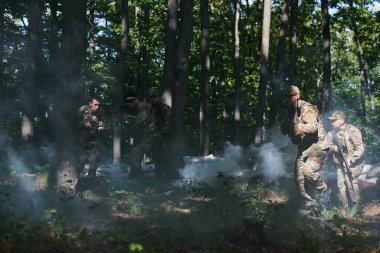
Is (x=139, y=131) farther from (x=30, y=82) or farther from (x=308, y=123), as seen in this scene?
(x=30, y=82)

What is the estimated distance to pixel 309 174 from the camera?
9.19 meters

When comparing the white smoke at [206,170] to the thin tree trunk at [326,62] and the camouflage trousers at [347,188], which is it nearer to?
the camouflage trousers at [347,188]

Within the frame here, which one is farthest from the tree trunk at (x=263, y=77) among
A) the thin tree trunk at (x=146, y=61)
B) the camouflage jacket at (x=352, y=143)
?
the thin tree trunk at (x=146, y=61)

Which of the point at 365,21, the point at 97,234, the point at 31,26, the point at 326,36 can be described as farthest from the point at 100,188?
the point at 365,21

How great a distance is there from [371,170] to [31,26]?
12172mm

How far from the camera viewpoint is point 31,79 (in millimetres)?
16734

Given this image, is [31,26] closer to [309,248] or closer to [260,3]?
[309,248]

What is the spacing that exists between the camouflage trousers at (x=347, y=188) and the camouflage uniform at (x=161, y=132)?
3.91 m

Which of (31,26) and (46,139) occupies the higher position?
(31,26)

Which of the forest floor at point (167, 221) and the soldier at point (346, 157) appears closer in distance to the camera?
the forest floor at point (167, 221)

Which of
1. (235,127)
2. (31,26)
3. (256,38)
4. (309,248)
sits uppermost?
(256,38)

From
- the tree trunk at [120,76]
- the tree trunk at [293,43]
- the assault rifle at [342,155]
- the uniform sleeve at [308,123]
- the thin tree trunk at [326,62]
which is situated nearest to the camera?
the uniform sleeve at [308,123]

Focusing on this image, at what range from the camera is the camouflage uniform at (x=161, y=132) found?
36.6 ft

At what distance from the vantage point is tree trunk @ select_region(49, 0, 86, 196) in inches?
326
